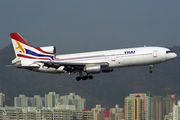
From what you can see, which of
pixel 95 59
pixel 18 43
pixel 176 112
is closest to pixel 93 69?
pixel 95 59

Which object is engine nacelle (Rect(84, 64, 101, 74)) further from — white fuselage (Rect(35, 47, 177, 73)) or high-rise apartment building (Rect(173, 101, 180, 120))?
high-rise apartment building (Rect(173, 101, 180, 120))

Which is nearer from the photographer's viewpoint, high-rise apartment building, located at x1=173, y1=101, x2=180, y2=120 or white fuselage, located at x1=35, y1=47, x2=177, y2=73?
white fuselage, located at x1=35, y1=47, x2=177, y2=73

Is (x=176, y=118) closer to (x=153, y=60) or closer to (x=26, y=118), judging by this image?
(x=26, y=118)

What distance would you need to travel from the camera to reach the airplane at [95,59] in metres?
54.9

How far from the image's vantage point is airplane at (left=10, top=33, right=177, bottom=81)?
5488 centimetres

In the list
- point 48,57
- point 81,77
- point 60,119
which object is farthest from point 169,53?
point 60,119

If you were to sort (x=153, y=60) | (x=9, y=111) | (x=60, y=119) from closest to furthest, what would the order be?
(x=153, y=60) < (x=60, y=119) < (x=9, y=111)

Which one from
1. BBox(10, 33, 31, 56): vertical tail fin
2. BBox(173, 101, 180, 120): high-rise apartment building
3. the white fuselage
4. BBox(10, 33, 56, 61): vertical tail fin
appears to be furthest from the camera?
BBox(173, 101, 180, 120): high-rise apartment building

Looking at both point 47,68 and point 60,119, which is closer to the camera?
point 47,68

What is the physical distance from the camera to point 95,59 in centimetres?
5638

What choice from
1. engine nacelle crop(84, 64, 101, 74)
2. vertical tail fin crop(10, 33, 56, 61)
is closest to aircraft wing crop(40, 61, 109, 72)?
engine nacelle crop(84, 64, 101, 74)

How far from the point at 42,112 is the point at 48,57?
13283cm

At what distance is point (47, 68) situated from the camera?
5903 centimetres

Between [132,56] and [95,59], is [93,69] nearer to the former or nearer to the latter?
[95,59]
